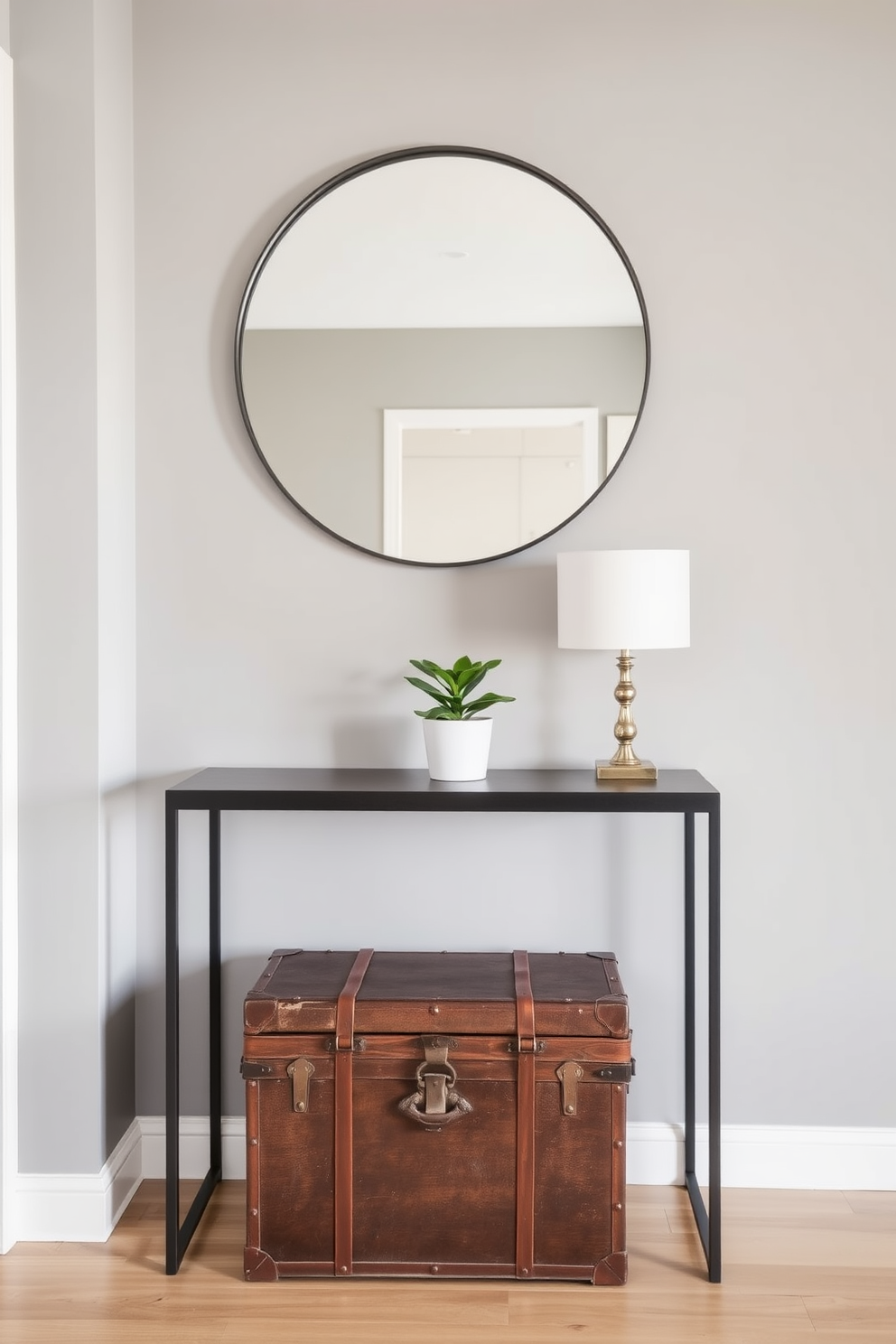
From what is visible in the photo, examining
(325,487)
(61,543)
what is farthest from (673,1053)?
(61,543)

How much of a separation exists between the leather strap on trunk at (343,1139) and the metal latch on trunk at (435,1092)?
11 cm

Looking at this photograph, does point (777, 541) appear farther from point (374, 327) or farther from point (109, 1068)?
point (109, 1068)

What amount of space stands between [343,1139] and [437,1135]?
17 centimetres

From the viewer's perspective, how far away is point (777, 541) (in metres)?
2.22

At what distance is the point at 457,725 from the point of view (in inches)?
79.4

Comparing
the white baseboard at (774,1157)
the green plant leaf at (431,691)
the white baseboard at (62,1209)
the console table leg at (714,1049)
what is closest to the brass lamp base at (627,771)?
the console table leg at (714,1049)

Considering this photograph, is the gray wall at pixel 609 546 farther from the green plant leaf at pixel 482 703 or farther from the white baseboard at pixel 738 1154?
the green plant leaf at pixel 482 703

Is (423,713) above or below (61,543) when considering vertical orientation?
below

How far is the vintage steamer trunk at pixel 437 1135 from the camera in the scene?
1.88 metres

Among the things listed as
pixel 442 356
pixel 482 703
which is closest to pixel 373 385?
pixel 442 356

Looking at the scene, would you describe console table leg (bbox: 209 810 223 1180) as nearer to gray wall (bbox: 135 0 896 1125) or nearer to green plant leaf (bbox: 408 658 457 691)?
gray wall (bbox: 135 0 896 1125)

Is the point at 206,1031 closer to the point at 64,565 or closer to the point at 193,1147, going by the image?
the point at 193,1147

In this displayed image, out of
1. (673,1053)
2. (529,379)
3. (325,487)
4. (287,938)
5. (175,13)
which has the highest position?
(175,13)

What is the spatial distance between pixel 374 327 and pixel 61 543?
0.80 metres
